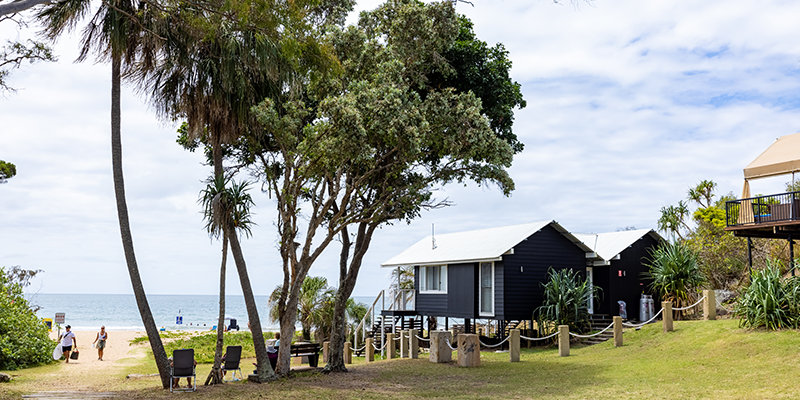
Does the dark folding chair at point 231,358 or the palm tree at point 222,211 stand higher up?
the palm tree at point 222,211

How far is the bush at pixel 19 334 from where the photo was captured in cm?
1909

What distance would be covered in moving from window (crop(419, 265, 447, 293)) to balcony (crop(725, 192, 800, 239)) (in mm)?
11606

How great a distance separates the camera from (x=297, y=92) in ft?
50.9

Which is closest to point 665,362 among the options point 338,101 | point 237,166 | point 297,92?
point 338,101

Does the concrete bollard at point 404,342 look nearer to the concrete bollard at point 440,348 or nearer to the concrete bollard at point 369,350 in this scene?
the concrete bollard at point 369,350

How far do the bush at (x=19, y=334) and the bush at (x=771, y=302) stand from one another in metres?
21.7

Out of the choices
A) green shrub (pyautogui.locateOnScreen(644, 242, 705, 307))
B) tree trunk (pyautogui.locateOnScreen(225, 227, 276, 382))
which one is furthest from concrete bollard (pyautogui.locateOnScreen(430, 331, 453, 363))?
green shrub (pyautogui.locateOnScreen(644, 242, 705, 307))

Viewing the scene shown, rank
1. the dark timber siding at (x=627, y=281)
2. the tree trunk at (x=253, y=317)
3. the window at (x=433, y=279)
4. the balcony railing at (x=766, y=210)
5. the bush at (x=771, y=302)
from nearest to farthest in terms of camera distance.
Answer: the tree trunk at (x=253, y=317), the bush at (x=771, y=302), the balcony railing at (x=766, y=210), the dark timber siding at (x=627, y=281), the window at (x=433, y=279)

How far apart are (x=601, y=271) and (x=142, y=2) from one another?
2031 cm

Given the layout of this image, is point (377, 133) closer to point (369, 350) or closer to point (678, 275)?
point (369, 350)

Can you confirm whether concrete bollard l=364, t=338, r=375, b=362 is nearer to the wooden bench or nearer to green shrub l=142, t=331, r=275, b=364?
the wooden bench

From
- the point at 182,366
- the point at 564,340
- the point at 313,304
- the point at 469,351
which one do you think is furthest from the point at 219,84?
the point at 313,304

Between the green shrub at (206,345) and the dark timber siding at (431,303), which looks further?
the dark timber siding at (431,303)

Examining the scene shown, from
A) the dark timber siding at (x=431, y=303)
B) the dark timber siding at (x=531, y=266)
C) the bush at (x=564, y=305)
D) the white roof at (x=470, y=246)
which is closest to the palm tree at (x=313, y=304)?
the white roof at (x=470, y=246)
